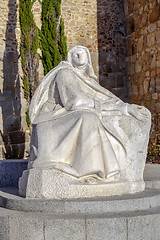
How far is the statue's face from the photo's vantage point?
4.09 m

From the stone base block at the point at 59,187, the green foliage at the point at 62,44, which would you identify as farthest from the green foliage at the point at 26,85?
the stone base block at the point at 59,187

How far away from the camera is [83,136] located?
3.57 metres

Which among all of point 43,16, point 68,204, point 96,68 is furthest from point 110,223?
point 96,68

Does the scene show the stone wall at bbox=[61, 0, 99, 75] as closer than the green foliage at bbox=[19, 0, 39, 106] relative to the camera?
No

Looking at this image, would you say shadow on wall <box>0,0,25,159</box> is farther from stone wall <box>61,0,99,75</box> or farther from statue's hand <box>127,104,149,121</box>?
statue's hand <box>127,104,149,121</box>

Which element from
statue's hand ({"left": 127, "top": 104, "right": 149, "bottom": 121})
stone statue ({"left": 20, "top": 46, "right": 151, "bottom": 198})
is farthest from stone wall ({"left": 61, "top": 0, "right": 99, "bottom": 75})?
statue's hand ({"left": 127, "top": 104, "right": 149, "bottom": 121})

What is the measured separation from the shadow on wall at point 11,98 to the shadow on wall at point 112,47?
2.30m

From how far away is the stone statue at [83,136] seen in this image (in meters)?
3.55

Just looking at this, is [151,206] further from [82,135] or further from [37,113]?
[37,113]

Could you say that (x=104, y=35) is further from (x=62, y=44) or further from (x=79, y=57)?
(x=79, y=57)

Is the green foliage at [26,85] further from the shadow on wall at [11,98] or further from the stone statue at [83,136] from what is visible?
the stone statue at [83,136]

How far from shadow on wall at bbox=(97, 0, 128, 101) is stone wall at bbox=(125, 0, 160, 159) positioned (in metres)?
0.23

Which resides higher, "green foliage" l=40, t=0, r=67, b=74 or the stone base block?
"green foliage" l=40, t=0, r=67, b=74

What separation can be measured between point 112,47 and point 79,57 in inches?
306
